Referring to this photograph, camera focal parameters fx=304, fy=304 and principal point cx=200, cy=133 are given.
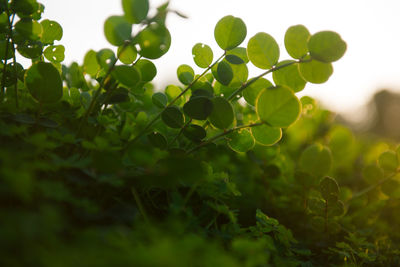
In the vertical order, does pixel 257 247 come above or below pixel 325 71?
below

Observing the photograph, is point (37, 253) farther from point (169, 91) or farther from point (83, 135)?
point (169, 91)

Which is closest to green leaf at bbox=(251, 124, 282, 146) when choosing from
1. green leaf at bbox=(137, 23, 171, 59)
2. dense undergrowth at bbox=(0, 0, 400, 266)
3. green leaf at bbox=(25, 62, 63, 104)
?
dense undergrowth at bbox=(0, 0, 400, 266)

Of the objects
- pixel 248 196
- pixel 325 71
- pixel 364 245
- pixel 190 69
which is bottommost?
pixel 364 245

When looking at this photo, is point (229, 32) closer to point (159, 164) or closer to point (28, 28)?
point (159, 164)

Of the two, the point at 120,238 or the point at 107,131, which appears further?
the point at 107,131

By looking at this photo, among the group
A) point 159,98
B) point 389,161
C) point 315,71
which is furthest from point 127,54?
point 389,161

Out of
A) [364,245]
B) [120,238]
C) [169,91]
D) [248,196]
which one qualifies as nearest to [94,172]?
[120,238]

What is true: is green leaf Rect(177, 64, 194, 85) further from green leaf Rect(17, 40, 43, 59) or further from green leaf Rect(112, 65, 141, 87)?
green leaf Rect(17, 40, 43, 59)
